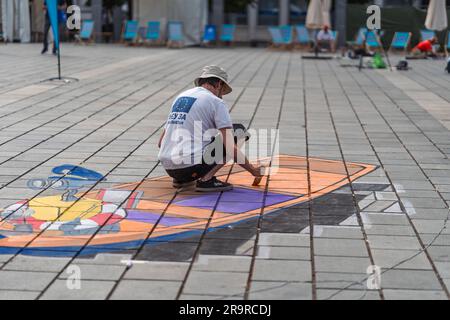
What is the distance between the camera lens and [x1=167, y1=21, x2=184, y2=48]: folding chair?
31891 mm

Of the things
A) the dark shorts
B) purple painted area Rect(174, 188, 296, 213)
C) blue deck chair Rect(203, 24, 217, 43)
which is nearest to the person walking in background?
blue deck chair Rect(203, 24, 217, 43)

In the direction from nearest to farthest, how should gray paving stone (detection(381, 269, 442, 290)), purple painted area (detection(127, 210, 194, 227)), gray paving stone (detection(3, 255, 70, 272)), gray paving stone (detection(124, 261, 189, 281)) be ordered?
gray paving stone (detection(381, 269, 442, 290)), gray paving stone (detection(124, 261, 189, 281)), gray paving stone (detection(3, 255, 70, 272)), purple painted area (detection(127, 210, 194, 227))

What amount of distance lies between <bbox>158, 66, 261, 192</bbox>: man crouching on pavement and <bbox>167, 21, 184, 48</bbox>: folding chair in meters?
25.0

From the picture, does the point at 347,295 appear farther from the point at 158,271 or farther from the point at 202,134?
the point at 202,134

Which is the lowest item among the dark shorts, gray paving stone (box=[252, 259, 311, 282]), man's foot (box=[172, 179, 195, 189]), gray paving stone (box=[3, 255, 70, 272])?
gray paving stone (box=[3, 255, 70, 272])

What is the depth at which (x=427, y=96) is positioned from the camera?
15.8 m

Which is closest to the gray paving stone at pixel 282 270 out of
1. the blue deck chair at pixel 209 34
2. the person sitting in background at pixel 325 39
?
the person sitting in background at pixel 325 39

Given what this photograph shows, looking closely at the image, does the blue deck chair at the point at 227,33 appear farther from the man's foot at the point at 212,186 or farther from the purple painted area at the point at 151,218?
the purple painted area at the point at 151,218

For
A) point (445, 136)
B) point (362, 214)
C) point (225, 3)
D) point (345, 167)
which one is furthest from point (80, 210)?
point (225, 3)

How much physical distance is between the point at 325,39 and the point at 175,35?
632cm

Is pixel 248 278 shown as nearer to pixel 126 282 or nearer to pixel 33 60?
pixel 126 282

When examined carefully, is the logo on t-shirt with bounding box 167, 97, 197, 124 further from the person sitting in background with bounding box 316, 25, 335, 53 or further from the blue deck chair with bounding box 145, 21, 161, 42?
the blue deck chair with bounding box 145, 21, 161, 42

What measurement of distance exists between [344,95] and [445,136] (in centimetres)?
512

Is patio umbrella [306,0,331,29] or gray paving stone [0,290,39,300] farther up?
patio umbrella [306,0,331,29]
